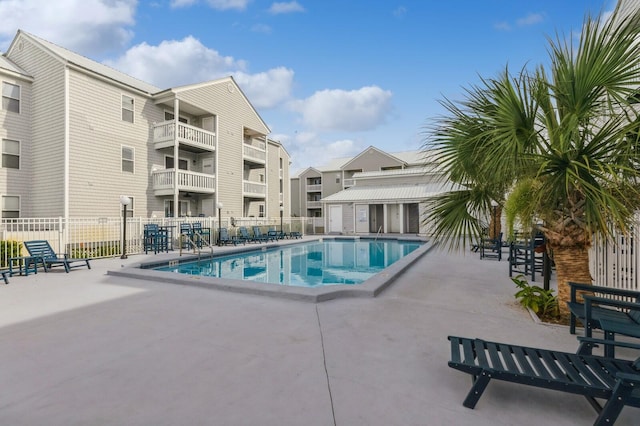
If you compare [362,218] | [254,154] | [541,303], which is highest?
[254,154]

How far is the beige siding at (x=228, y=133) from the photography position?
19547mm

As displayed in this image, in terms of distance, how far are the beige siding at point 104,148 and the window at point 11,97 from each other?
2907 mm

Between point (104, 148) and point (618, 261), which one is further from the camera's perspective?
point (104, 148)

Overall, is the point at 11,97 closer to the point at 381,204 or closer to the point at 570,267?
the point at 570,267

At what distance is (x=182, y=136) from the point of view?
1711 centimetres

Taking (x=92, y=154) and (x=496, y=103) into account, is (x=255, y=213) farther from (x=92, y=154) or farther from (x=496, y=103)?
(x=496, y=103)

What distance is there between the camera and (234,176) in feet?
68.4

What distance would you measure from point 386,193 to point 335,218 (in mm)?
4624

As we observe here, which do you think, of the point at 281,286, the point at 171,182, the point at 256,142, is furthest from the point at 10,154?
the point at 281,286

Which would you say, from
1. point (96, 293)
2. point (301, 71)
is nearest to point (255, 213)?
point (301, 71)

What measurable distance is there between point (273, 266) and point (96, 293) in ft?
20.3

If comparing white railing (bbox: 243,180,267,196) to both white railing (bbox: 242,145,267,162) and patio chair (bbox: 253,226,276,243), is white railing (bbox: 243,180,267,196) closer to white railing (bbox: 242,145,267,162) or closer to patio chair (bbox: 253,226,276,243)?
white railing (bbox: 242,145,267,162)

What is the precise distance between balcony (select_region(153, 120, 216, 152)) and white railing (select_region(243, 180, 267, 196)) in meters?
3.92

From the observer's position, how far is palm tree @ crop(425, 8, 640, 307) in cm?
358
